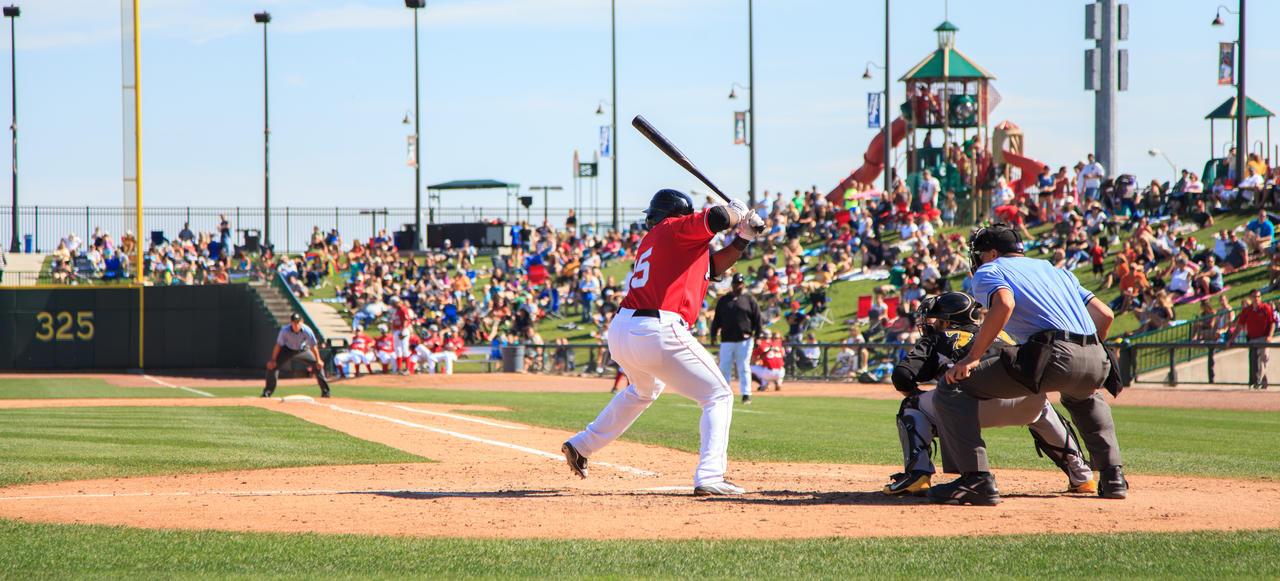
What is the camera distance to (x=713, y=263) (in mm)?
7203

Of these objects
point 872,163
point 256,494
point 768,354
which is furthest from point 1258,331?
point 872,163

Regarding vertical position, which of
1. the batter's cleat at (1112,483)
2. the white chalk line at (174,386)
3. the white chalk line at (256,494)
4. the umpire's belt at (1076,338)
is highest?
the umpire's belt at (1076,338)

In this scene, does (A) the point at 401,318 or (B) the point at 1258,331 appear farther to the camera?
(A) the point at 401,318

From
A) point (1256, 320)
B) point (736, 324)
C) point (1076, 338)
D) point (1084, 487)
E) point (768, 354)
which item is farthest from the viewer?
point (768, 354)

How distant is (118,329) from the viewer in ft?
102

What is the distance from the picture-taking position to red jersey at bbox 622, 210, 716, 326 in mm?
6879

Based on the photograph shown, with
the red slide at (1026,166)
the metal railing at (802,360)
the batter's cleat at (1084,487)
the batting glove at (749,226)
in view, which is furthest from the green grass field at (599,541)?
the red slide at (1026,166)

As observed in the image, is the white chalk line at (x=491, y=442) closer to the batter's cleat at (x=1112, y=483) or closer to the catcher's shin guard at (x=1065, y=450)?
the catcher's shin guard at (x=1065, y=450)

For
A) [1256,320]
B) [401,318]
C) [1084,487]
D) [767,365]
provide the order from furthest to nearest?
[401,318], [767,365], [1256,320], [1084,487]

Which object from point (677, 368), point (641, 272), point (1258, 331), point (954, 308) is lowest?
point (1258, 331)

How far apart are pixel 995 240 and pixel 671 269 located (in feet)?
6.11

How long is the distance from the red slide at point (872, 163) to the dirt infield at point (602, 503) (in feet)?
118

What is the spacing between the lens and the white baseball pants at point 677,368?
689 cm

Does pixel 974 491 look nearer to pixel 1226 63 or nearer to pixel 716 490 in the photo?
pixel 716 490
